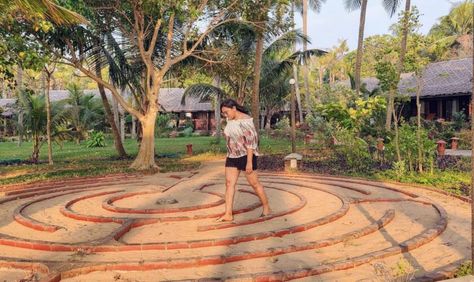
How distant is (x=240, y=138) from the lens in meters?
5.92

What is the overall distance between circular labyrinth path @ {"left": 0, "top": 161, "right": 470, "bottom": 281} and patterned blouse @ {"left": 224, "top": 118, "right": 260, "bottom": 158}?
950mm

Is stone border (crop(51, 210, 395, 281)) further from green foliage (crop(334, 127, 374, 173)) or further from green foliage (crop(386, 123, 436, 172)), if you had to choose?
green foliage (crop(334, 127, 374, 173))

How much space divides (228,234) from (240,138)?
1.27m

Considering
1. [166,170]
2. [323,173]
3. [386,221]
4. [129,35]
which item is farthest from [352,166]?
[129,35]

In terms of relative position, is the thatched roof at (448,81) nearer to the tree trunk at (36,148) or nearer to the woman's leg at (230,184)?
the tree trunk at (36,148)

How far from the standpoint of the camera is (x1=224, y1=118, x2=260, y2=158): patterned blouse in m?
5.92

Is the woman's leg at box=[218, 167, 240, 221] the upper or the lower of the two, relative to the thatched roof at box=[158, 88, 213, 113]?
lower

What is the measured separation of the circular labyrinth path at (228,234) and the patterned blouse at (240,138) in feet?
3.12

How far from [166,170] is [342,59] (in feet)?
160

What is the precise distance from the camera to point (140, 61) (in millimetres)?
14688

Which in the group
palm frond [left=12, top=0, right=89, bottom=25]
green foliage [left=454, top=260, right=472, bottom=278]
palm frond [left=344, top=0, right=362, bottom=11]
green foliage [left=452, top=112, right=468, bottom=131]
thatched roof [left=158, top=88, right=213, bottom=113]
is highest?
palm frond [left=344, top=0, right=362, bottom=11]

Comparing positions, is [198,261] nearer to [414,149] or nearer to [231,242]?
[231,242]

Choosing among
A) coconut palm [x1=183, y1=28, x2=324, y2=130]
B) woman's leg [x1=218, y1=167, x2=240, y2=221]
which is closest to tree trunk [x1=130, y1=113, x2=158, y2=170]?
coconut palm [x1=183, y1=28, x2=324, y2=130]

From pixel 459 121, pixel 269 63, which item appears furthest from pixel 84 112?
pixel 459 121
